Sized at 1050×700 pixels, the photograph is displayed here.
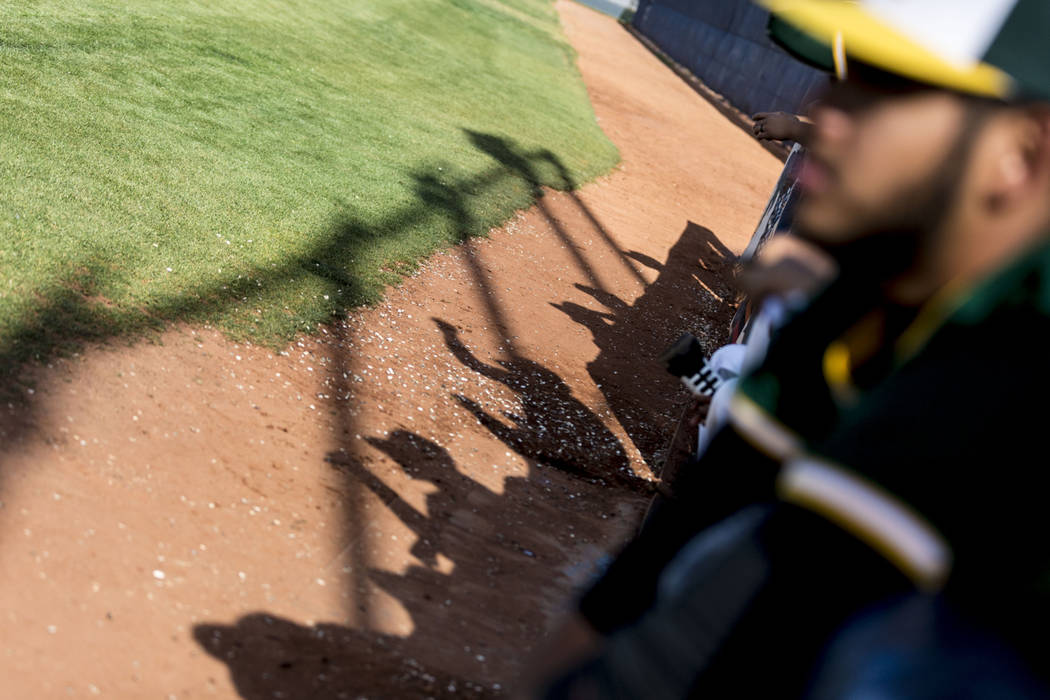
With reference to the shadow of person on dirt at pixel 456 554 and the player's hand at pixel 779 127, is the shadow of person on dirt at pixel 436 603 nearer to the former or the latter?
the shadow of person on dirt at pixel 456 554

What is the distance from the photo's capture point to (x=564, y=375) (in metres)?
6.01

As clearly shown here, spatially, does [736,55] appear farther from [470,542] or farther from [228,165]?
[470,542]

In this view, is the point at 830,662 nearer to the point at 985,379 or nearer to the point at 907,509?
the point at 907,509

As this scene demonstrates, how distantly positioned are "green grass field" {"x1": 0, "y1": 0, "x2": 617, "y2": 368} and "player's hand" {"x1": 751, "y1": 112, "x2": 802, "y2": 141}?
7.96 feet

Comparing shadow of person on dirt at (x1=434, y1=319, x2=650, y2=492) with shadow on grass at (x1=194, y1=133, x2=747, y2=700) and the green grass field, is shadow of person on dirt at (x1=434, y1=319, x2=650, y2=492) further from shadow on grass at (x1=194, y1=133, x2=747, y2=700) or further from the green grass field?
the green grass field

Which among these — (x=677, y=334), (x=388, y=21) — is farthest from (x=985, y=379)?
(x=388, y=21)

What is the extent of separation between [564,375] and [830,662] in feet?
16.7

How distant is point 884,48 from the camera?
3.53ft

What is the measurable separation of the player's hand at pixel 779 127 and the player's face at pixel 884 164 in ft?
16.4

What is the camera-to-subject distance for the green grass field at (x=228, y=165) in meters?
4.88

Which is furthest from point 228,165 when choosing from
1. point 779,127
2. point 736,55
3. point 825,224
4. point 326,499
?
point 736,55

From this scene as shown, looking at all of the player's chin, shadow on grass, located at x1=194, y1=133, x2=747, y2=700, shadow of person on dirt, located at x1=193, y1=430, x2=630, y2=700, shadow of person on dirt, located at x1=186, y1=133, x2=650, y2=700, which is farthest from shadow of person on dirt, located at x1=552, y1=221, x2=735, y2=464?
the player's chin

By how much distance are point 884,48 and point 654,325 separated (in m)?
6.76

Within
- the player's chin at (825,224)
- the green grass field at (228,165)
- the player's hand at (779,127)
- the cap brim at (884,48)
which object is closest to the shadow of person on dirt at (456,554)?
the green grass field at (228,165)
